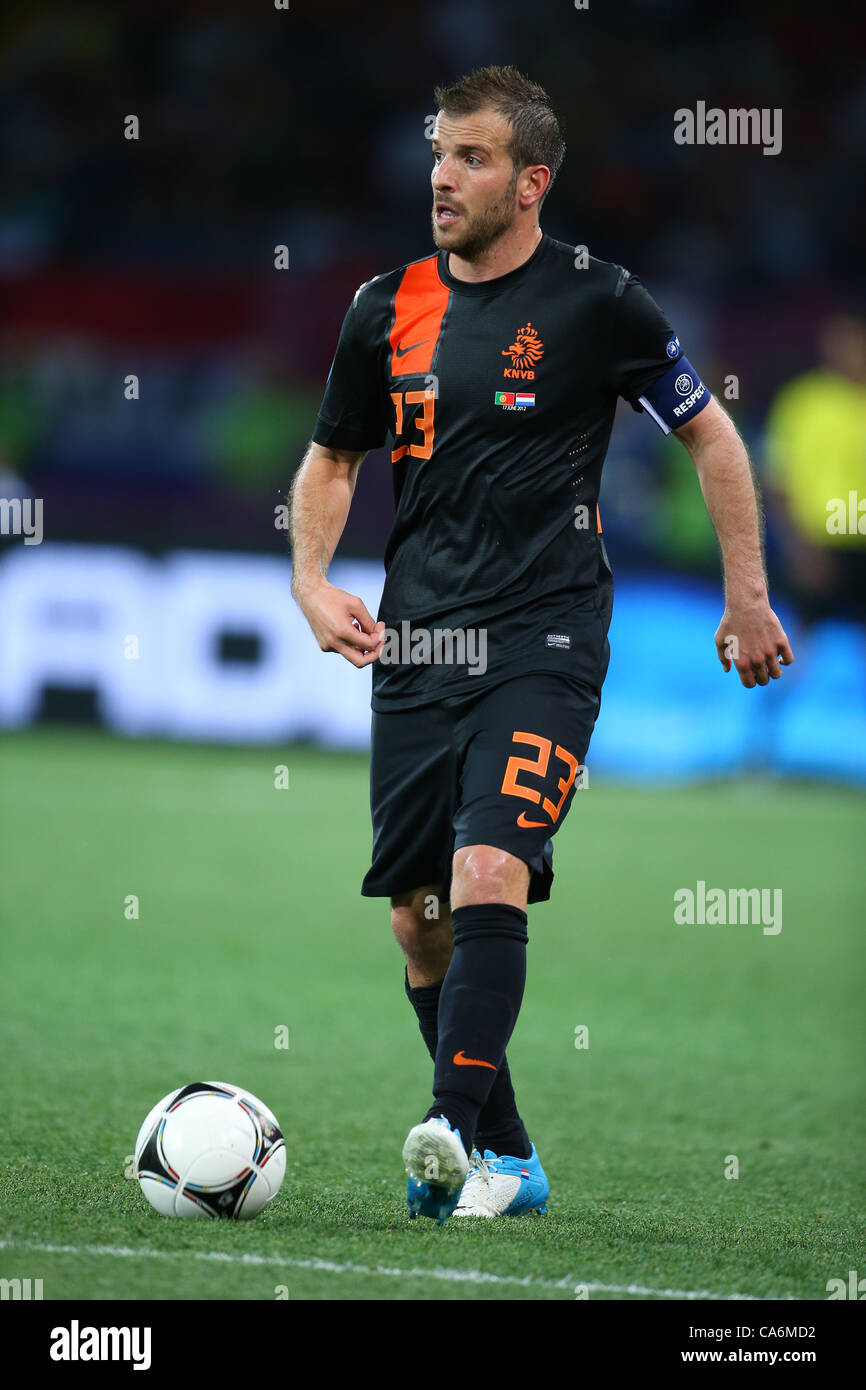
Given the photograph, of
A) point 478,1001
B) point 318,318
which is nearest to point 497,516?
point 478,1001

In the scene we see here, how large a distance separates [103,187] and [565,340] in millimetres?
13225

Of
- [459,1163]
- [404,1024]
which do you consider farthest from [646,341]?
[404,1024]

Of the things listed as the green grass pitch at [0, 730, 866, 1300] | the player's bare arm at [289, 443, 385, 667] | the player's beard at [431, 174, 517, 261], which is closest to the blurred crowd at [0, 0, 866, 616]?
the green grass pitch at [0, 730, 866, 1300]

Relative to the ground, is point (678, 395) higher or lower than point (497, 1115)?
higher

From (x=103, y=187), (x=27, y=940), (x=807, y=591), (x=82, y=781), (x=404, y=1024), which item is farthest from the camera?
(x=103, y=187)

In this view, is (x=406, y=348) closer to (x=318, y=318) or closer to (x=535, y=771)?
(x=535, y=771)

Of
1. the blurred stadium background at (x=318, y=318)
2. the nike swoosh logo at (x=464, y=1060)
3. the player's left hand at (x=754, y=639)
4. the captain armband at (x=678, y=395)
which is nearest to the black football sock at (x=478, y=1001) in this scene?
the nike swoosh logo at (x=464, y=1060)

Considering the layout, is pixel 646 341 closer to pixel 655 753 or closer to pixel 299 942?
pixel 299 942

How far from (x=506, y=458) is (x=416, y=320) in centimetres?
37

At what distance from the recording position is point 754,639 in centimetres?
358

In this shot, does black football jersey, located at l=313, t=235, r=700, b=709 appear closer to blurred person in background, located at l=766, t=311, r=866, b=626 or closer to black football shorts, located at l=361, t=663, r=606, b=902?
black football shorts, located at l=361, t=663, r=606, b=902

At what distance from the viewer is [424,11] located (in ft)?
54.5

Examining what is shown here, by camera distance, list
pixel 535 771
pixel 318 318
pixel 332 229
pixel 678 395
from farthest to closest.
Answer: pixel 332 229 < pixel 318 318 < pixel 678 395 < pixel 535 771

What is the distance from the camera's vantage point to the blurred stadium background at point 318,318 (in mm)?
11492
